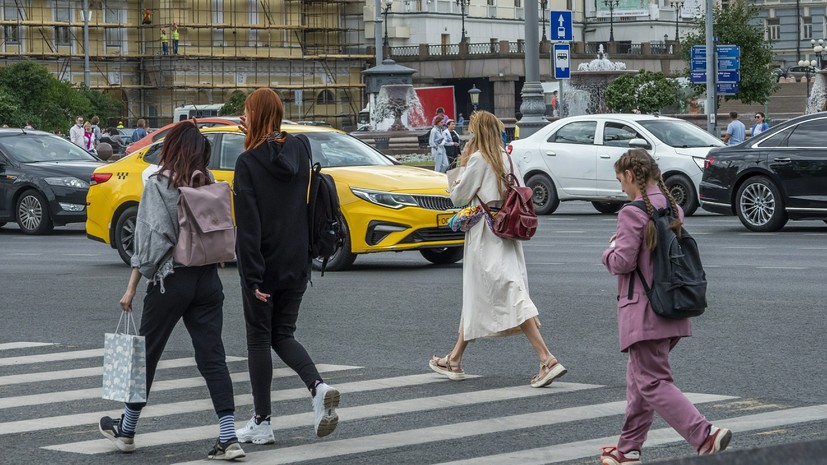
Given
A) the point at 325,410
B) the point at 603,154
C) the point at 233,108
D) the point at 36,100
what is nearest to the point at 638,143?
the point at 603,154

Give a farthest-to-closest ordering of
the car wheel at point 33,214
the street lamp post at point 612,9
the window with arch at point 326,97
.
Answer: the street lamp post at point 612,9 < the window with arch at point 326,97 < the car wheel at point 33,214

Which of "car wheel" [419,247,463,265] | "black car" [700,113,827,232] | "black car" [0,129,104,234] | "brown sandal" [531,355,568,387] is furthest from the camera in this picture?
"black car" [0,129,104,234]

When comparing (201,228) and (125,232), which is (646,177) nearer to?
(201,228)

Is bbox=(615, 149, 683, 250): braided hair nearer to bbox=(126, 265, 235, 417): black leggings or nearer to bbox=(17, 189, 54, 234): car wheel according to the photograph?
bbox=(126, 265, 235, 417): black leggings

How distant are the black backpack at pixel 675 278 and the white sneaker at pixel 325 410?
1.59 m

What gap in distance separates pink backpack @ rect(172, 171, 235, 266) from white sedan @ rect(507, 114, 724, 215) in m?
17.6

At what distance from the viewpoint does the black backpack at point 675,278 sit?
626cm

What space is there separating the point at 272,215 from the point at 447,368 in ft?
8.15

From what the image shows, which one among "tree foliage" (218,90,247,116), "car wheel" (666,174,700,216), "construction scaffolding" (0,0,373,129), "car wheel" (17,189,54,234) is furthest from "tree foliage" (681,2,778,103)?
"construction scaffolding" (0,0,373,129)

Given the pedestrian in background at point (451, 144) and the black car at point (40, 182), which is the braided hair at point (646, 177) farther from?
the pedestrian in background at point (451, 144)

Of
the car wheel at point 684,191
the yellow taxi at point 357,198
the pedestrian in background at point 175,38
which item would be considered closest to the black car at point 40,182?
the yellow taxi at point 357,198

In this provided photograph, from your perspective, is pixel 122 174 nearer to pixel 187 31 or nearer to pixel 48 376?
pixel 48 376

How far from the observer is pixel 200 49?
7894 cm

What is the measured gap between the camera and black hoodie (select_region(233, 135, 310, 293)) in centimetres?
713
